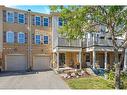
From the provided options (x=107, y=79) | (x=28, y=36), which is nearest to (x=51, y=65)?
(x=28, y=36)

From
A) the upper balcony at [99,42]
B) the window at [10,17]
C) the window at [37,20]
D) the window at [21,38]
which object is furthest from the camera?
the window at [37,20]

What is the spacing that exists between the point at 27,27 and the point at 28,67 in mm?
4346

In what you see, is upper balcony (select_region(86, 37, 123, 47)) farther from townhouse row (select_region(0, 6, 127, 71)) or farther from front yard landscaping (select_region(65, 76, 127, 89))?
front yard landscaping (select_region(65, 76, 127, 89))

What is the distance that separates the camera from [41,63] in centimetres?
2742

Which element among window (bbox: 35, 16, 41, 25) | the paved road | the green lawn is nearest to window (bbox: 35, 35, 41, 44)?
window (bbox: 35, 16, 41, 25)

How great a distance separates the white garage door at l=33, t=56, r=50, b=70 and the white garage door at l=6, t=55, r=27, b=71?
1.17 meters

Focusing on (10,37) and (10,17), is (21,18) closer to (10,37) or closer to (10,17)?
(10,17)

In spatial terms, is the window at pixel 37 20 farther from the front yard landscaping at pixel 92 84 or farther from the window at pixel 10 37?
the front yard landscaping at pixel 92 84

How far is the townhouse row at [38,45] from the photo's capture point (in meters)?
24.6

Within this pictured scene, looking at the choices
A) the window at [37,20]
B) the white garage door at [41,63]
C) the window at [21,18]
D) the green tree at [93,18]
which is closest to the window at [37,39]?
the window at [37,20]

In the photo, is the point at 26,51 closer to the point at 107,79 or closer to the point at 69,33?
the point at 107,79

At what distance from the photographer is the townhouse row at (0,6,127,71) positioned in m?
24.6

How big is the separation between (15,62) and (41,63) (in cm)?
302

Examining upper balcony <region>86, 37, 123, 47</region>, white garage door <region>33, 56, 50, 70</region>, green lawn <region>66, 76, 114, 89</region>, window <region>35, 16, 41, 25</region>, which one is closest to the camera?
green lawn <region>66, 76, 114, 89</region>
